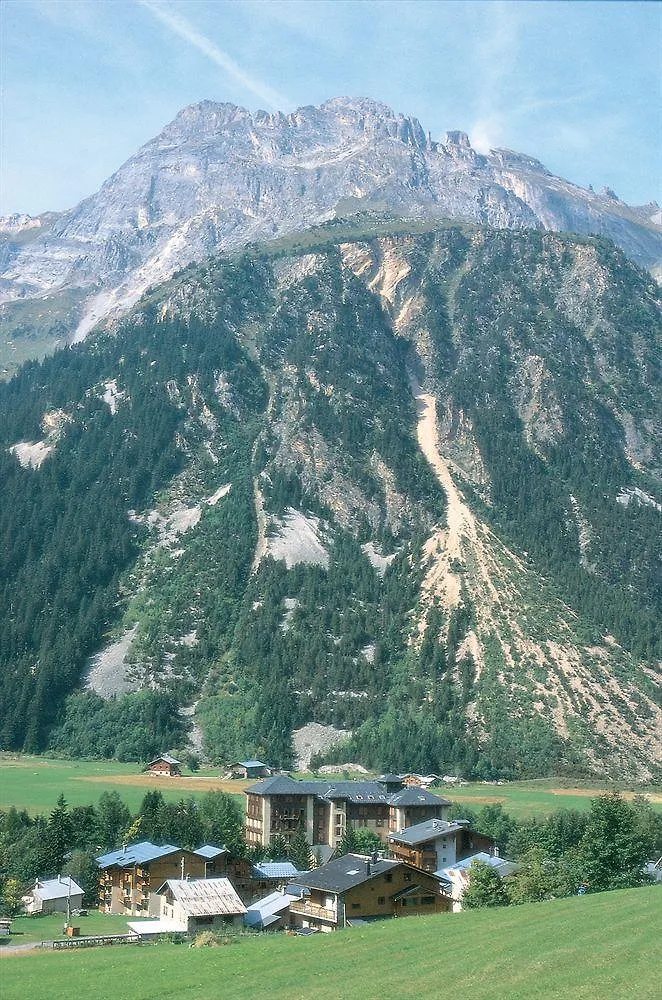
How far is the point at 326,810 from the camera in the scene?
333ft

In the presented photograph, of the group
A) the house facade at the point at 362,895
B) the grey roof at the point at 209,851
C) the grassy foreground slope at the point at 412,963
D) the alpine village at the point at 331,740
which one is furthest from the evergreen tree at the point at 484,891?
the grey roof at the point at 209,851

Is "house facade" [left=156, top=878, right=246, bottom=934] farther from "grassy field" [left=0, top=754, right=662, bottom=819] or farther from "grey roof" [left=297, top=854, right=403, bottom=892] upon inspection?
"grassy field" [left=0, top=754, right=662, bottom=819]

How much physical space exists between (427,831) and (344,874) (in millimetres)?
22097

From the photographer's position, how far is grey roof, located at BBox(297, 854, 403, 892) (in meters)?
65.6

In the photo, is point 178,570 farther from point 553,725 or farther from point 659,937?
point 659,937

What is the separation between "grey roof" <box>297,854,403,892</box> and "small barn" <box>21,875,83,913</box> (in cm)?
1612

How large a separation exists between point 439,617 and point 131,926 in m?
106

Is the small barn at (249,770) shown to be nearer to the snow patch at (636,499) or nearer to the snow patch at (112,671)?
the snow patch at (112,671)

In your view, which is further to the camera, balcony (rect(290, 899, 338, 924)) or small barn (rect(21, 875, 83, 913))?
small barn (rect(21, 875, 83, 913))

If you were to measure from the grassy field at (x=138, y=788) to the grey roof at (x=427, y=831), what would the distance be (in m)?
13.5

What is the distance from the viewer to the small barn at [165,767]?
129625 mm

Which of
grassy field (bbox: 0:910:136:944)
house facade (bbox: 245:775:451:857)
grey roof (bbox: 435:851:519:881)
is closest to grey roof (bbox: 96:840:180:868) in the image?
grassy field (bbox: 0:910:136:944)

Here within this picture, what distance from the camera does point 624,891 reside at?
56.9m

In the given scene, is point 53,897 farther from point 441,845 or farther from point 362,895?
point 441,845
